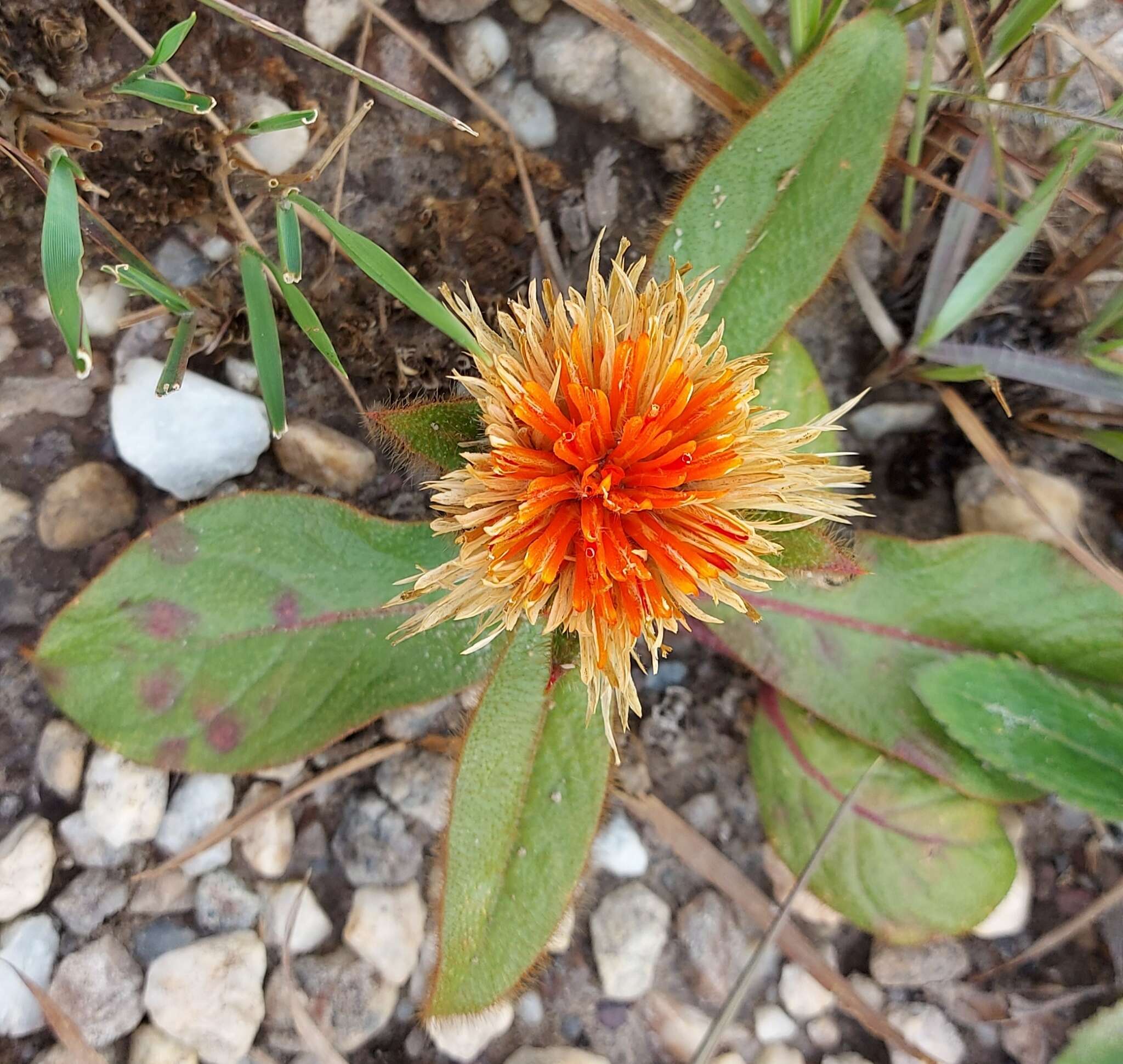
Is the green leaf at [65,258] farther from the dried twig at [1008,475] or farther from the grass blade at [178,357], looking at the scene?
the dried twig at [1008,475]

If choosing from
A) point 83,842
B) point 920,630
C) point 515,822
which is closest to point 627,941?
point 515,822

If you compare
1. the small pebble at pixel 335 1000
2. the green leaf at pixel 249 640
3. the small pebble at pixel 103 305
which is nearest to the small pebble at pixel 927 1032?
the small pebble at pixel 335 1000

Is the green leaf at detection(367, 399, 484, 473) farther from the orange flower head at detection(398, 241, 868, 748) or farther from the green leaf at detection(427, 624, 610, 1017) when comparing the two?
the green leaf at detection(427, 624, 610, 1017)

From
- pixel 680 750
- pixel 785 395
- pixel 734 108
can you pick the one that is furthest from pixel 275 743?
pixel 734 108

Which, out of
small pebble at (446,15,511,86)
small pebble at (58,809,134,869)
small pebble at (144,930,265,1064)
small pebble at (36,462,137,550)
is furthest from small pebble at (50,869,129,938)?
small pebble at (446,15,511,86)

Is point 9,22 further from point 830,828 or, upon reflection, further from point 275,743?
point 830,828
